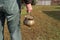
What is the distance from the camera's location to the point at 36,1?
16.4 meters

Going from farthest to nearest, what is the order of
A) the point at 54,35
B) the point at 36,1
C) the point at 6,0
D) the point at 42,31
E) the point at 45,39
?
1. the point at 36,1
2. the point at 42,31
3. the point at 54,35
4. the point at 45,39
5. the point at 6,0

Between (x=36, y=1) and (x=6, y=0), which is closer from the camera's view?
(x=6, y=0)

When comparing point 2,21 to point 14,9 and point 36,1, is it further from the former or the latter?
point 36,1

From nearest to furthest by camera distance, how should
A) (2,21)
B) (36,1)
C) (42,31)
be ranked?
(2,21) → (42,31) → (36,1)

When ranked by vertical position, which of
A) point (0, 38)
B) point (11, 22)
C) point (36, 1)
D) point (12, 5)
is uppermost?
point (12, 5)

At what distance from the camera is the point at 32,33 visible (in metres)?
6.30

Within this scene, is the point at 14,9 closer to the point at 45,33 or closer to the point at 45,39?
the point at 45,39

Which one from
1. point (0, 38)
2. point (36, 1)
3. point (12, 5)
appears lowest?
point (36, 1)

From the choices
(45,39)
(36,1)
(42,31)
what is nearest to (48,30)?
(42,31)

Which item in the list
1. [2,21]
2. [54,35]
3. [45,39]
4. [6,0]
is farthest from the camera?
[54,35]

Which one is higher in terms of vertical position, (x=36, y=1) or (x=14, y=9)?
(x=14, y=9)

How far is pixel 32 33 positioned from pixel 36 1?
10.3 m

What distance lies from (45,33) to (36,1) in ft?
33.8

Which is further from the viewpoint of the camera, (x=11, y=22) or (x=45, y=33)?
(x=45, y=33)
